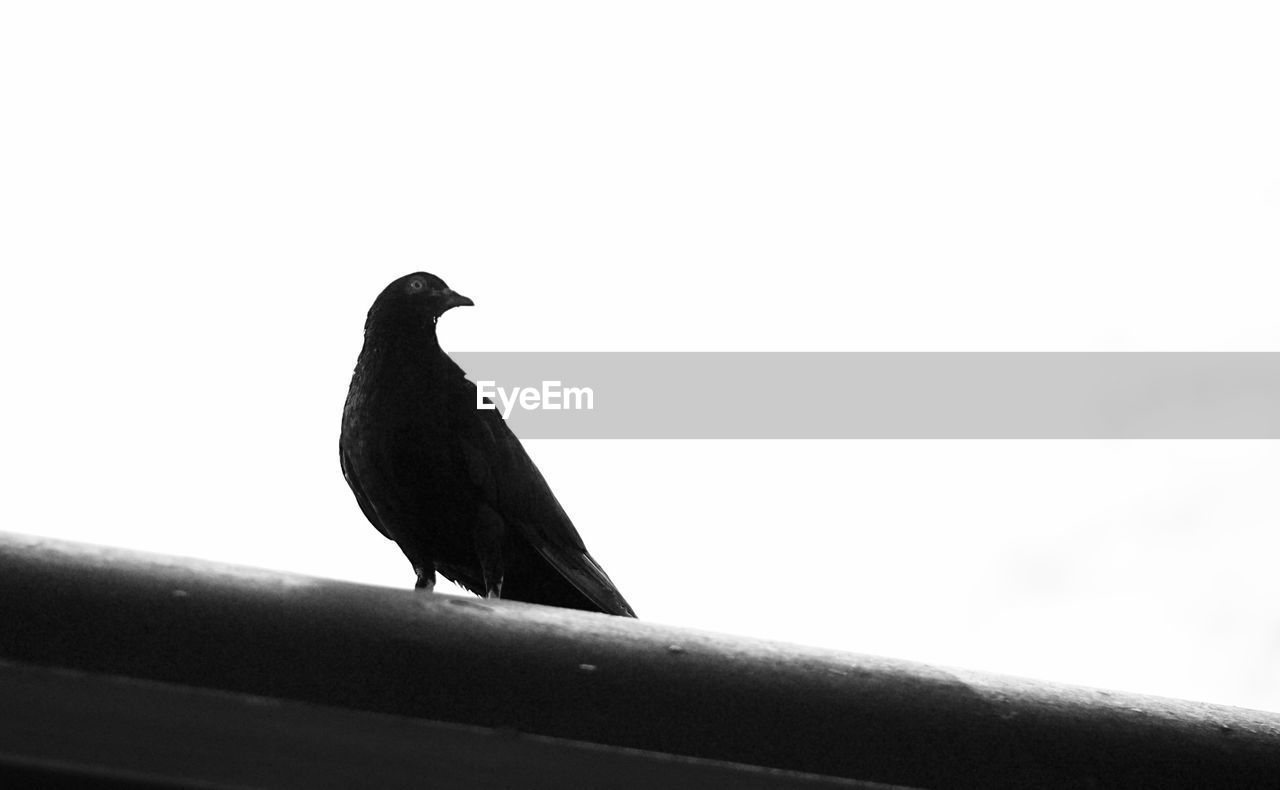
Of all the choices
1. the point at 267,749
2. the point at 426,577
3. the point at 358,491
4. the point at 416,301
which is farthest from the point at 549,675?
the point at 416,301

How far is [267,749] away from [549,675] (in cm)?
34

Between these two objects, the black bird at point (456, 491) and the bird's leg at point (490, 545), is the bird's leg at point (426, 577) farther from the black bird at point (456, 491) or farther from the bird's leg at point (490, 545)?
the bird's leg at point (490, 545)

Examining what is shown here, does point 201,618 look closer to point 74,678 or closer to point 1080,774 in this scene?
point 74,678

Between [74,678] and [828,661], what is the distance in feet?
2.96

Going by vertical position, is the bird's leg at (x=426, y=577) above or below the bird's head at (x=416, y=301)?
below

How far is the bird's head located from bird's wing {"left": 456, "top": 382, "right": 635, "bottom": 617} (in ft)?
1.19

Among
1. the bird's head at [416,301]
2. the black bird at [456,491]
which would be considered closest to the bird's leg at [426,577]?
the black bird at [456,491]

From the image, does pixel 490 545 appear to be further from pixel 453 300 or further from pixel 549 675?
pixel 549 675

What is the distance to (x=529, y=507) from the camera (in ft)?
9.31

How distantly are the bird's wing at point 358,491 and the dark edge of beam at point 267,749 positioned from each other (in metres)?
1.43

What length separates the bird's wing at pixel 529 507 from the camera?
2.76 meters

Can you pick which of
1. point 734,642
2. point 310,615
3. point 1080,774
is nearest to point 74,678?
point 310,615

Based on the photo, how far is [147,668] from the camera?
4.66 feet

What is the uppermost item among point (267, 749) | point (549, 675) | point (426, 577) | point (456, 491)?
point (456, 491)
